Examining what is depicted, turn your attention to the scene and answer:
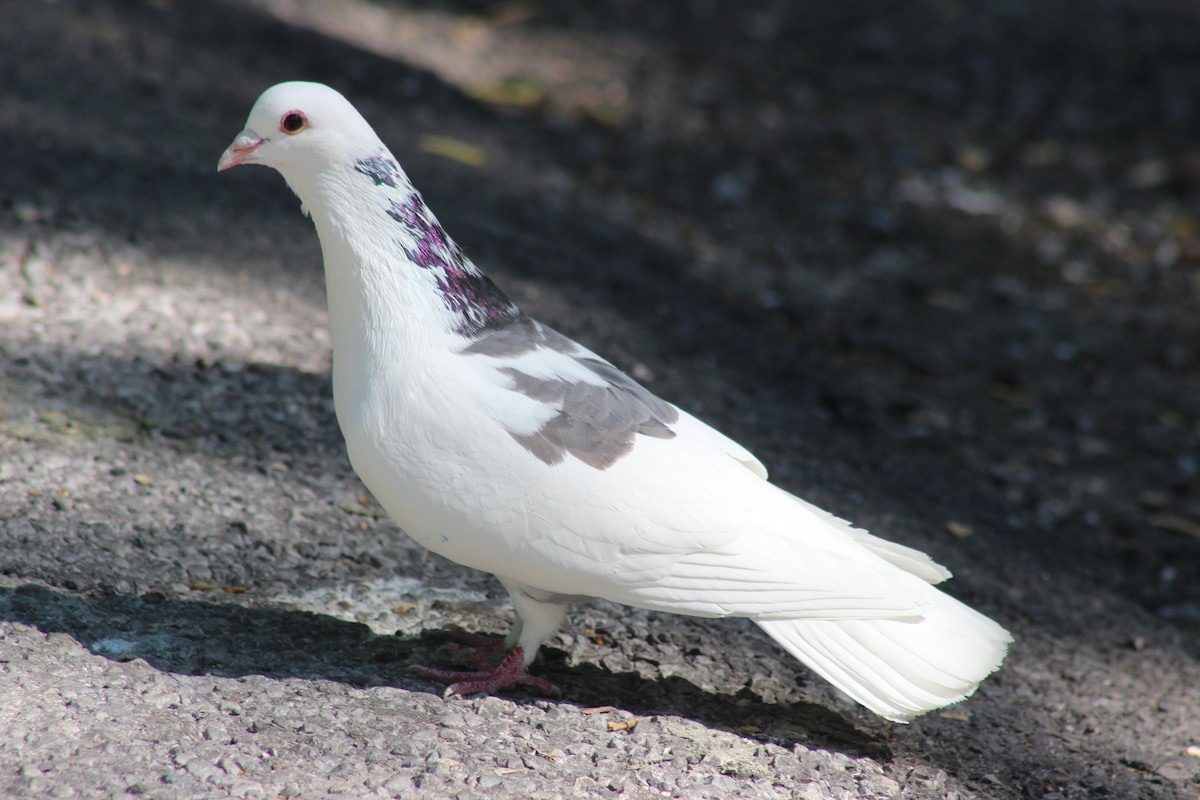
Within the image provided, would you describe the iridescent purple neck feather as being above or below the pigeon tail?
above

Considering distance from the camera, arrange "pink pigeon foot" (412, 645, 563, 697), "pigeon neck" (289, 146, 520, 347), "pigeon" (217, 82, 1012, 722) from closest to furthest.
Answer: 1. "pigeon" (217, 82, 1012, 722)
2. "pigeon neck" (289, 146, 520, 347)
3. "pink pigeon foot" (412, 645, 563, 697)

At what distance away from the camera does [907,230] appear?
7488 millimetres

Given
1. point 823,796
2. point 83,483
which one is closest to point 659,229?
point 83,483

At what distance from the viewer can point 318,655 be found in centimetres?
321

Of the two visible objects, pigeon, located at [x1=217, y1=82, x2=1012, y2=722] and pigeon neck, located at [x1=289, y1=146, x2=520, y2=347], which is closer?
pigeon, located at [x1=217, y1=82, x2=1012, y2=722]

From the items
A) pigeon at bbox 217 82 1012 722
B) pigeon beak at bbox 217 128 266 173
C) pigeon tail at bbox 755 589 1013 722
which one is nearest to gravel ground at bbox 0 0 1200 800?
pigeon tail at bbox 755 589 1013 722

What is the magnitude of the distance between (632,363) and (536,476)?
87.7 inches

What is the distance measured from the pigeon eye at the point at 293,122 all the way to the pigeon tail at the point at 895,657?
170cm

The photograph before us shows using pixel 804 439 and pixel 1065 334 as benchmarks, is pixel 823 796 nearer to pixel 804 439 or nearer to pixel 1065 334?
pixel 804 439

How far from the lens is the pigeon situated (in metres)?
2.89

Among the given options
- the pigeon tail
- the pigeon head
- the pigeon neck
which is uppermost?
the pigeon head

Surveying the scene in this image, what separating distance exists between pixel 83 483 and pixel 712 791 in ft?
7.03

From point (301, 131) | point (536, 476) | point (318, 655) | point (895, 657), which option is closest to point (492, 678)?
point (318, 655)

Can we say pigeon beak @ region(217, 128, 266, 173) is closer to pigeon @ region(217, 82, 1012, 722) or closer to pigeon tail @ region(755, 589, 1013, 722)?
pigeon @ region(217, 82, 1012, 722)
